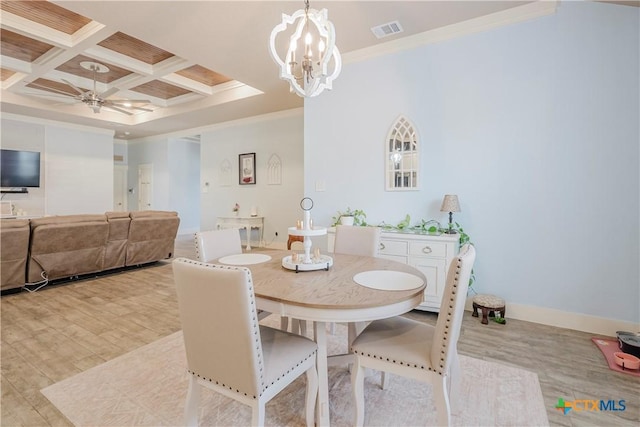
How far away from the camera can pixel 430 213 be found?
3.25 m

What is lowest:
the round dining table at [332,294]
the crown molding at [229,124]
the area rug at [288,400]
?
the area rug at [288,400]

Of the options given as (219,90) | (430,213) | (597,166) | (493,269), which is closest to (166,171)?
(219,90)

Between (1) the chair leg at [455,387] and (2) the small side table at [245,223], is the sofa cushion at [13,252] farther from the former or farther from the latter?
(1) the chair leg at [455,387]

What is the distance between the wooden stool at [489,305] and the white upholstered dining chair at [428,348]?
1399mm

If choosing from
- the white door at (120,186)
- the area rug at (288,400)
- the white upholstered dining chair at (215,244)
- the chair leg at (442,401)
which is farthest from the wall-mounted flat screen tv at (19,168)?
the chair leg at (442,401)

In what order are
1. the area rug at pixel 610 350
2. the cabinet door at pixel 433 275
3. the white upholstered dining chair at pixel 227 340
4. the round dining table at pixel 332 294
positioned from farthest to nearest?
the cabinet door at pixel 433 275
the area rug at pixel 610 350
the round dining table at pixel 332 294
the white upholstered dining chair at pixel 227 340

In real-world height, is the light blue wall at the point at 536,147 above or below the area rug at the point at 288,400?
above

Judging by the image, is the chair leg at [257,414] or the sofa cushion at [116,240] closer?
the chair leg at [257,414]

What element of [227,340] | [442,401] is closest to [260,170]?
[227,340]

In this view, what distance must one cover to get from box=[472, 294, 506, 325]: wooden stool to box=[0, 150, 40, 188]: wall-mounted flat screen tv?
8.45m

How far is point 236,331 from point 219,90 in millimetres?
5306

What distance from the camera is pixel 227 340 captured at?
3.84 feet

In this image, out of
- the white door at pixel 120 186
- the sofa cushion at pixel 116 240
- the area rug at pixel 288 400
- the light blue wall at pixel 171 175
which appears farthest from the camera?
the white door at pixel 120 186

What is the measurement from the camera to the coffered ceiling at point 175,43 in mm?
2768
